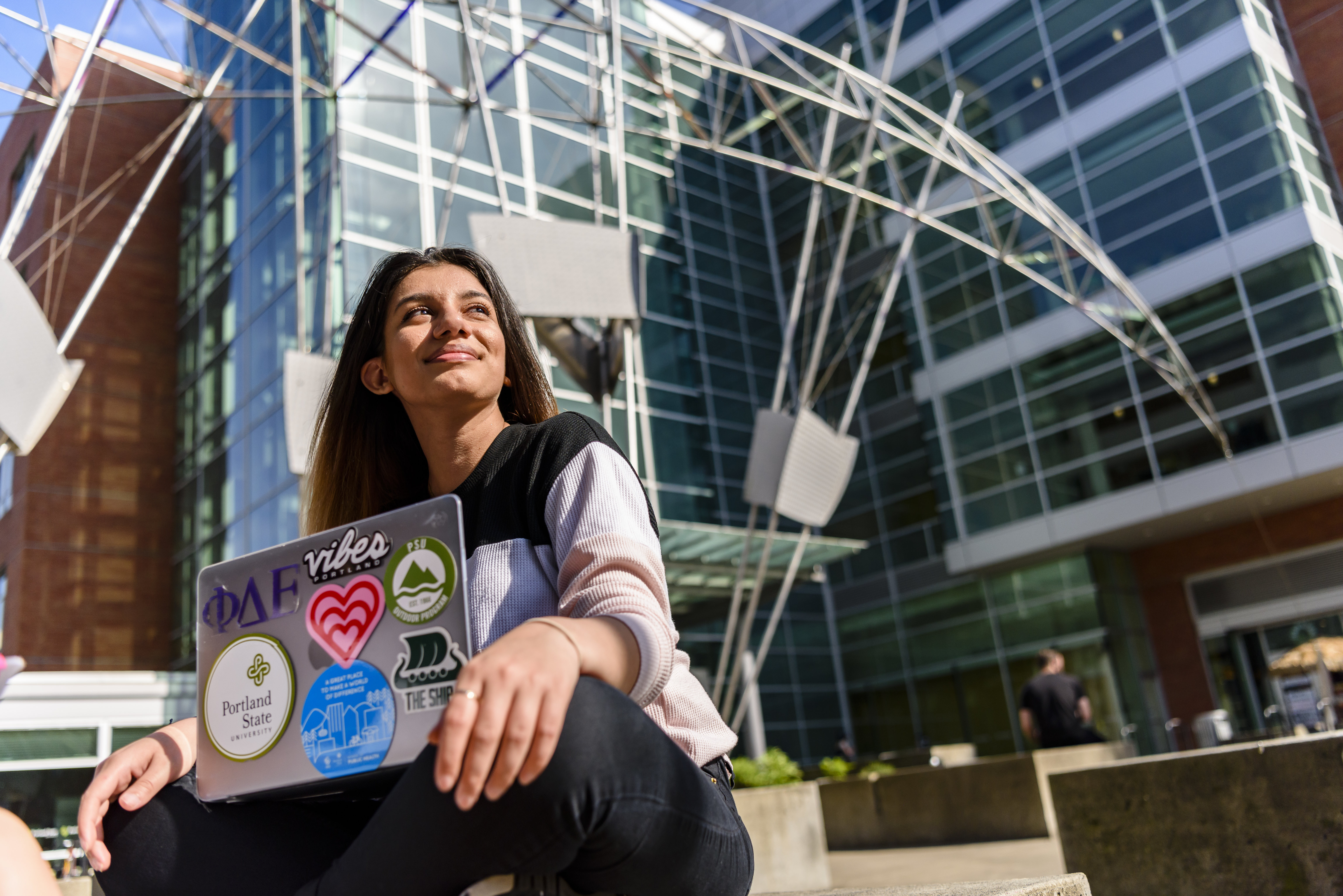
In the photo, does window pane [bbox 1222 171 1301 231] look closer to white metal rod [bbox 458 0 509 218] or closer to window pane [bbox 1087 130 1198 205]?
window pane [bbox 1087 130 1198 205]

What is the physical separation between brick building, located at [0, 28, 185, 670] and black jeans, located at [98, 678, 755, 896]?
84.1 feet

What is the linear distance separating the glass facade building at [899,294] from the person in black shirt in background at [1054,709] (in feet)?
21.2

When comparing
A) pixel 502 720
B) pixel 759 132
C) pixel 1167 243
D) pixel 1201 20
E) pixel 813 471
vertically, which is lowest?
pixel 502 720

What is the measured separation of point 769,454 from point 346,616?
10.8 metres

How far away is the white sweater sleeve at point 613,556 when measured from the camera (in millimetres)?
1336

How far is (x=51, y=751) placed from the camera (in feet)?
47.0

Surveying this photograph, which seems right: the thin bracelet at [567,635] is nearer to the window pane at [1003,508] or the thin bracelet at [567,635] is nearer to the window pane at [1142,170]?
the window pane at [1003,508]

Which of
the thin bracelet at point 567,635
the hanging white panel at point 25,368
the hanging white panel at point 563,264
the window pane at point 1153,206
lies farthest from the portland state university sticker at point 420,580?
the window pane at point 1153,206

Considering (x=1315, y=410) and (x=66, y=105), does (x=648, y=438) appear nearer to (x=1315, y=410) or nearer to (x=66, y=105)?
(x=1315, y=410)

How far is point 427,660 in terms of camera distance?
1184 millimetres

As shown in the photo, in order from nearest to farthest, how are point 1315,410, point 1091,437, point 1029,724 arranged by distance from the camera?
point 1029,724
point 1315,410
point 1091,437

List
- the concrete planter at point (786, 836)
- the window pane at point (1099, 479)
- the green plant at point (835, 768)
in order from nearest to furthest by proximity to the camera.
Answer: the concrete planter at point (786, 836)
the green plant at point (835, 768)
the window pane at point (1099, 479)

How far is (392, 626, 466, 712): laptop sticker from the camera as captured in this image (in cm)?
116

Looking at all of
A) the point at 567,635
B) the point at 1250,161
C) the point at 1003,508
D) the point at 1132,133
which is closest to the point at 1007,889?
the point at 567,635
